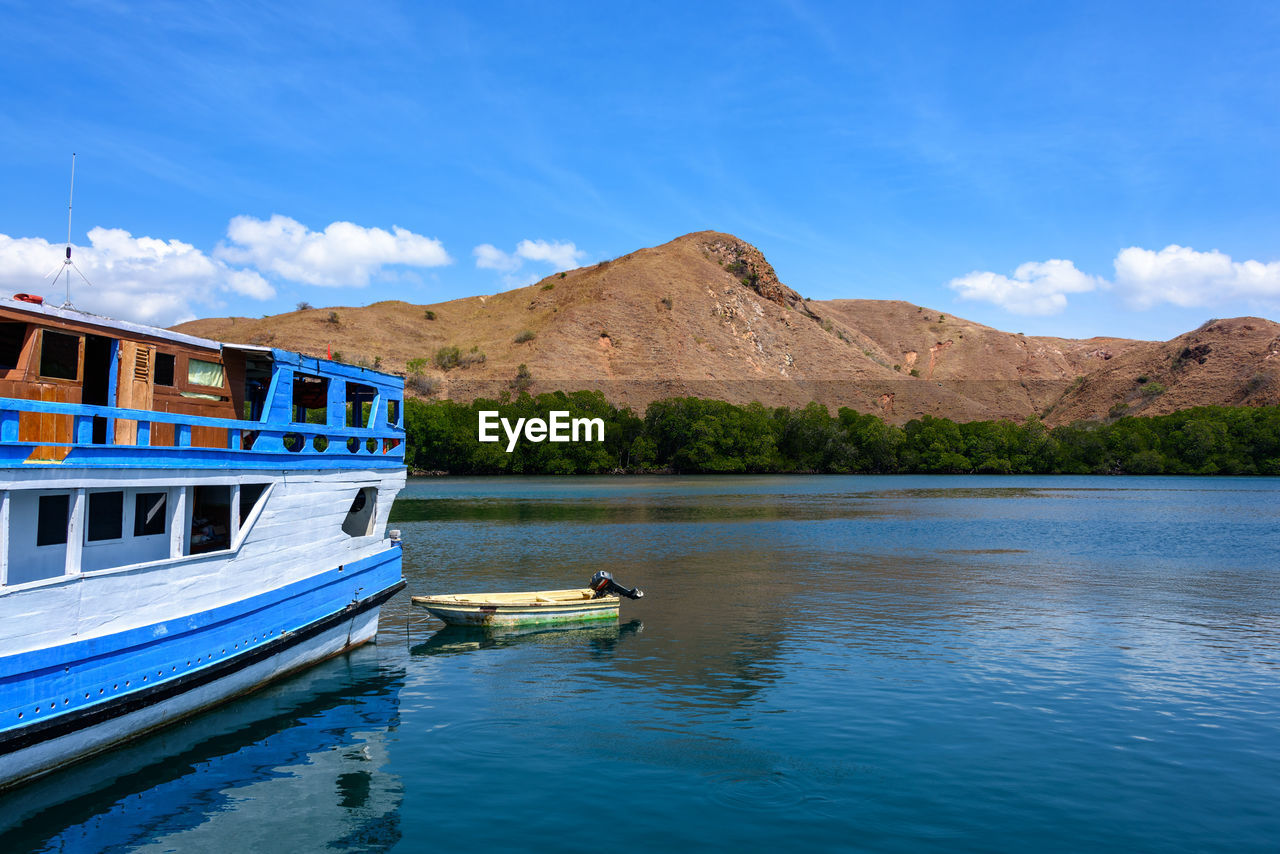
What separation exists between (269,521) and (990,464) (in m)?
154

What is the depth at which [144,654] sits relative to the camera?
14.7 meters

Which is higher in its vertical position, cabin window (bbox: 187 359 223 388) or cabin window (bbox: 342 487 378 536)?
cabin window (bbox: 187 359 223 388)

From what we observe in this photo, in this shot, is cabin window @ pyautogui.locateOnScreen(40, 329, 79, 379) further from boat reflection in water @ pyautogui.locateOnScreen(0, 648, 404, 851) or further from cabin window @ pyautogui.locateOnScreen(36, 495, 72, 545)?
boat reflection in water @ pyautogui.locateOnScreen(0, 648, 404, 851)

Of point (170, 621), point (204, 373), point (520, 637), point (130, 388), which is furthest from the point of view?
point (520, 637)

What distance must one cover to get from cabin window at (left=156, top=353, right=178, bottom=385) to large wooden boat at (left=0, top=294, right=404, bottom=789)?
5cm

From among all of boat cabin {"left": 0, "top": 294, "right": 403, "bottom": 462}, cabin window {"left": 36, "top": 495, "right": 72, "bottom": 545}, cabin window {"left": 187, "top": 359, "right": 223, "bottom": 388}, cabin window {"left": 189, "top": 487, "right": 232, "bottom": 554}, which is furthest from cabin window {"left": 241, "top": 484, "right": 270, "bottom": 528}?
cabin window {"left": 36, "top": 495, "right": 72, "bottom": 545}

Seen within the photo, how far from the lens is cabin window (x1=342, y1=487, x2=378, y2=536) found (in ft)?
78.3

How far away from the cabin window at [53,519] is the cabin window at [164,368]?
10.6 feet

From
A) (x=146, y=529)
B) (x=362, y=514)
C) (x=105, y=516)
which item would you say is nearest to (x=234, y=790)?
(x=146, y=529)

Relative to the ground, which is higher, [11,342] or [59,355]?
[11,342]

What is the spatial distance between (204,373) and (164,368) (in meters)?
1.22

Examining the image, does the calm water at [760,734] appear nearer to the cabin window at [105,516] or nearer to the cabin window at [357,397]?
the cabin window at [105,516]

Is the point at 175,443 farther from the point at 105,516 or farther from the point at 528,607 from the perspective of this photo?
the point at 528,607

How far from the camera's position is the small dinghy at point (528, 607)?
2672 centimetres
